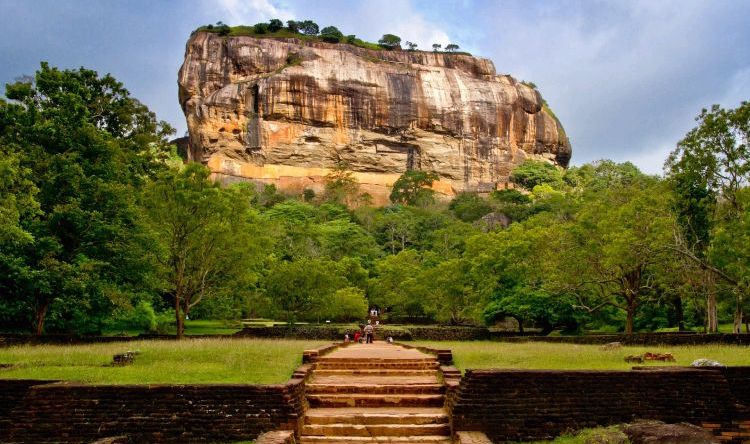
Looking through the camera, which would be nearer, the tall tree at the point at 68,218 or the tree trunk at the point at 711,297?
the tall tree at the point at 68,218

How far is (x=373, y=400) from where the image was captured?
10250 millimetres

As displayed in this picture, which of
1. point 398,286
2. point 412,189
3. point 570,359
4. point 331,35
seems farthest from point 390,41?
point 570,359

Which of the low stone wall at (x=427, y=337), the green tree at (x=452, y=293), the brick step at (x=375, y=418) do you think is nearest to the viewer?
the brick step at (x=375, y=418)

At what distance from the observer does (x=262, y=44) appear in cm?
8400

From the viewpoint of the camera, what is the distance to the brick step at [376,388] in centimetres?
1056

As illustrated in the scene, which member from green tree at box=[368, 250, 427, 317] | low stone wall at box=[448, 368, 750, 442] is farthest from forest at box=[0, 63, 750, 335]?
low stone wall at box=[448, 368, 750, 442]

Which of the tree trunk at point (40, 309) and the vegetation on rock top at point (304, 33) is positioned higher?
the vegetation on rock top at point (304, 33)

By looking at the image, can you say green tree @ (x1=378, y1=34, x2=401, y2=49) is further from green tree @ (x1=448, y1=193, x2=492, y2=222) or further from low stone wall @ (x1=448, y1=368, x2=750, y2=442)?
low stone wall @ (x1=448, y1=368, x2=750, y2=442)

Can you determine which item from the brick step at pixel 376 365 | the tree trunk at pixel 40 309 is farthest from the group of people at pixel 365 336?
the tree trunk at pixel 40 309

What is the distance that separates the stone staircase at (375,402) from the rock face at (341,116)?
69.4m

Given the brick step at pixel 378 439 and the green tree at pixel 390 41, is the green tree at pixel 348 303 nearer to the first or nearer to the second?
the brick step at pixel 378 439

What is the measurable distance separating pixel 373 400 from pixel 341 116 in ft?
245

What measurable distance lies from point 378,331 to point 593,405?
678 inches

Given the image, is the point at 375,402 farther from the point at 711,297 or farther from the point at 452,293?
the point at 452,293
